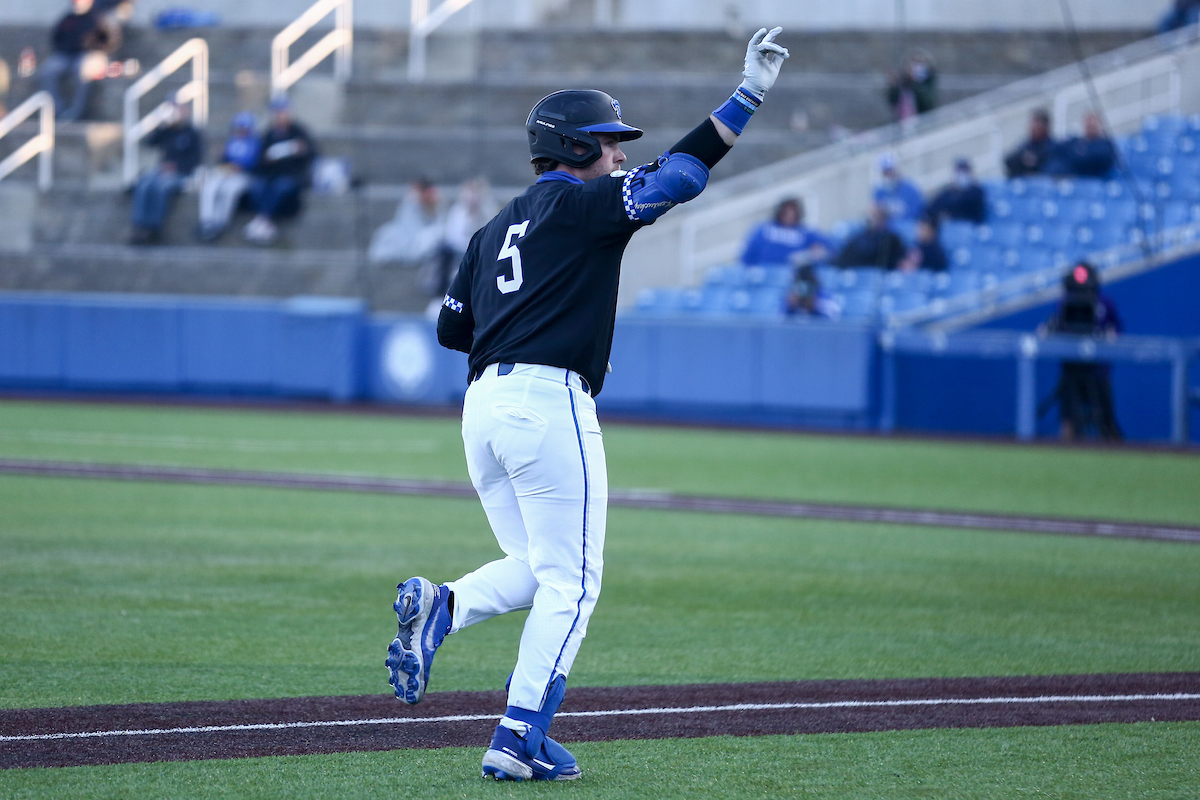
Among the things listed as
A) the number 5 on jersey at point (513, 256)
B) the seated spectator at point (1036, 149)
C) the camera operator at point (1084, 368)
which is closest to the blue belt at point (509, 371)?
the number 5 on jersey at point (513, 256)

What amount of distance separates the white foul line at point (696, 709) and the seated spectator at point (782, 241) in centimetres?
1673

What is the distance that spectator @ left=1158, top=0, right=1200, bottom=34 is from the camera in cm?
2400

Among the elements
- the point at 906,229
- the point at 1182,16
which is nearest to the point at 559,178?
the point at 906,229

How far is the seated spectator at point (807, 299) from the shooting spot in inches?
800

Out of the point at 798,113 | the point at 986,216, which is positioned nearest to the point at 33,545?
the point at 986,216

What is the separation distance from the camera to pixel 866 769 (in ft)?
15.1

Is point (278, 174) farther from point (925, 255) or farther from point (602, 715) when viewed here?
point (602, 715)

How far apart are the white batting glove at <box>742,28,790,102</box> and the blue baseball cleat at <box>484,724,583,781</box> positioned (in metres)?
1.89

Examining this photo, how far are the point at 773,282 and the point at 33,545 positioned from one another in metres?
14.4

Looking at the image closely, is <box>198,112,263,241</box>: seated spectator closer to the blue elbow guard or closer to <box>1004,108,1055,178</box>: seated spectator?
<box>1004,108,1055,178</box>: seated spectator

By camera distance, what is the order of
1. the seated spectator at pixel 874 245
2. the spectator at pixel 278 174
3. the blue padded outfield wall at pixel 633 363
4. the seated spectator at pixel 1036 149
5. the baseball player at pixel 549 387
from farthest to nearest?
1. the spectator at pixel 278 174
2. the seated spectator at pixel 1036 149
3. the seated spectator at pixel 874 245
4. the blue padded outfield wall at pixel 633 363
5. the baseball player at pixel 549 387

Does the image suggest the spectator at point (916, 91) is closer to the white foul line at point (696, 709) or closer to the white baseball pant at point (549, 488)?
the white foul line at point (696, 709)

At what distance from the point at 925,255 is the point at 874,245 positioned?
27.3 inches

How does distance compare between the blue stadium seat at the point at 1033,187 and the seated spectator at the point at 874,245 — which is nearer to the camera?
the seated spectator at the point at 874,245
